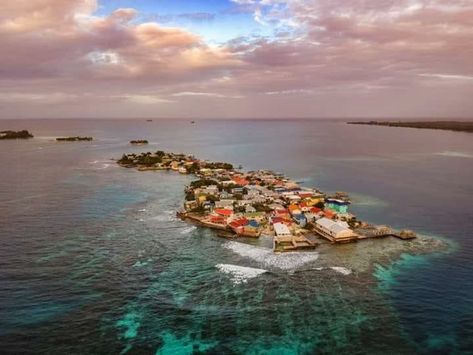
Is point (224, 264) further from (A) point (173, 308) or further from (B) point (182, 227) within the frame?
(B) point (182, 227)

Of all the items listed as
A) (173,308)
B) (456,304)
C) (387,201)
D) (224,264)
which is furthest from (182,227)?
(387,201)

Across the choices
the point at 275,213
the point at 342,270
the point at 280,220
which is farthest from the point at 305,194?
the point at 342,270

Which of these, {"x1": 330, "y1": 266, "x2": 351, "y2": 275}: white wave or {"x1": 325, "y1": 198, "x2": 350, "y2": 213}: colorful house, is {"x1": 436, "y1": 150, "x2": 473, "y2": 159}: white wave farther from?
{"x1": 330, "y1": 266, "x2": 351, "y2": 275}: white wave

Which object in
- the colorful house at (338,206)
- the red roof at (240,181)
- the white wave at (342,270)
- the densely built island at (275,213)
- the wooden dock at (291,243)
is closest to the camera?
the white wave at (342,270)

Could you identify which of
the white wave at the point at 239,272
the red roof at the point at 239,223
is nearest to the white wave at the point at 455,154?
the red roof at the point at 239,223

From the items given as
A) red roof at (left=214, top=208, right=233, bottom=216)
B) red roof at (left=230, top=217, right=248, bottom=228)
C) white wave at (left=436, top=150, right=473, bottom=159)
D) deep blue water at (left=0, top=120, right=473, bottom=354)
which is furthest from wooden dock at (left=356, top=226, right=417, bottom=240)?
white wave at (left=436, top=150, right=473, bottom=159)

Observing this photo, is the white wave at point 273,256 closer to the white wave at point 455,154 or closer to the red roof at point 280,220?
the red roof at point 280,220

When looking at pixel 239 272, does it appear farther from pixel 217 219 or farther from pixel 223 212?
pixel 223 212
